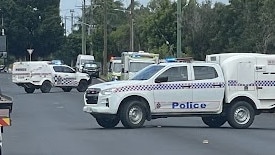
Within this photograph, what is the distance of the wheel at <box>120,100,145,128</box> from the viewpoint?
22.8 m

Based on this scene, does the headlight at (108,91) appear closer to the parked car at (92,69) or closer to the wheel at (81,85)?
the wheel at (81,85)

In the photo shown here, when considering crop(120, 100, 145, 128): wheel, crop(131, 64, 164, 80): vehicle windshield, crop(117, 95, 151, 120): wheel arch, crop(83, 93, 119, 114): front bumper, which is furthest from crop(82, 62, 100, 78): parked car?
crop(120, 100, 145, 128): wheel

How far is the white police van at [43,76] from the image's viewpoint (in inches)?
1912

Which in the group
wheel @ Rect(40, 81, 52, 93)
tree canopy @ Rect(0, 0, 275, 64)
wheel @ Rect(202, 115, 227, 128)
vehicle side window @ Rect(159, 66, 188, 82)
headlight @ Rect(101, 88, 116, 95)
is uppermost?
tree canopy @ Rect(0, 0, 275, 64)

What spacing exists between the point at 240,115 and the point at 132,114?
3.27 m

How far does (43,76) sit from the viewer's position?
159 feet

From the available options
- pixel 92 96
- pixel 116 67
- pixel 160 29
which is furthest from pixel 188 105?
pixel 160 29

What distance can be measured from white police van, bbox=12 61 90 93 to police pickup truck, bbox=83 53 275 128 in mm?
25147

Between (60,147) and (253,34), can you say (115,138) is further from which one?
(253,34)

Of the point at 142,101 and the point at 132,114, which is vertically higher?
the point at 142,101

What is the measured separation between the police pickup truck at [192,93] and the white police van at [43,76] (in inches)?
990

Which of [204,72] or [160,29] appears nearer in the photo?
[204,72]

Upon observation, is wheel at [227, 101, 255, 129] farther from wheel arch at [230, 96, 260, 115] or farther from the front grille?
the front grille

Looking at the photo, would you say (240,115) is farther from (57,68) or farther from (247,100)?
(57,68)
